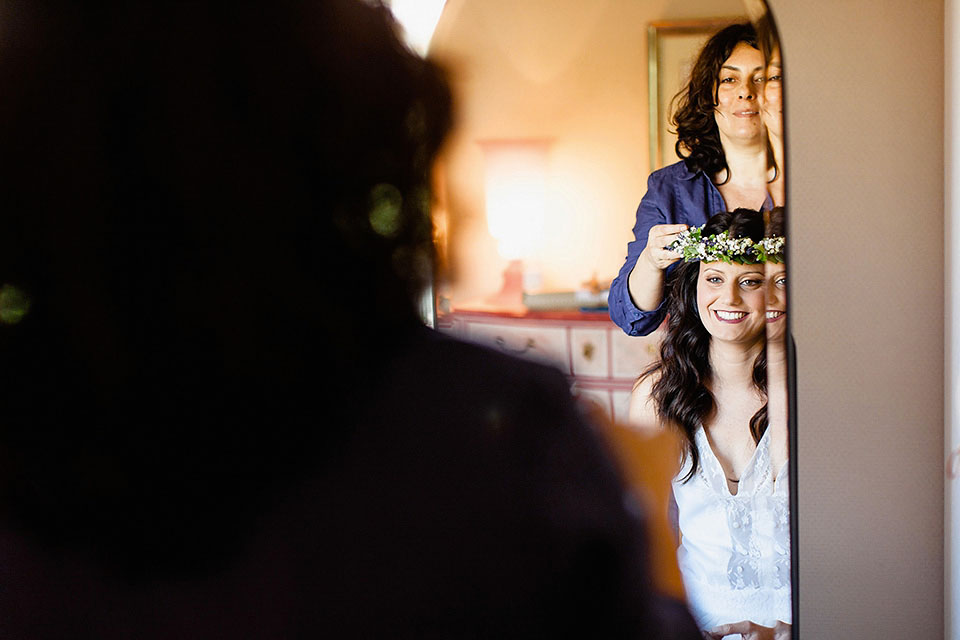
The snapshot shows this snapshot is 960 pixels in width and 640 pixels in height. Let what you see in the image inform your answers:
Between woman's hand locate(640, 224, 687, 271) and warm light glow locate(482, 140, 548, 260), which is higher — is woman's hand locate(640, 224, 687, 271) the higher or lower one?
the lower one

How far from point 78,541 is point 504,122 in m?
1.08

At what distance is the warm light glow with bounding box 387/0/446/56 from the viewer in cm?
119

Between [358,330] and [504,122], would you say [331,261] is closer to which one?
[358,330]

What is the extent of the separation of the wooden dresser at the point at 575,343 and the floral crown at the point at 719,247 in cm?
17

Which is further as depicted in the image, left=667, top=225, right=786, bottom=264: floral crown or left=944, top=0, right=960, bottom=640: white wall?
left=944, top=0, right=960, bottom=640: white wall

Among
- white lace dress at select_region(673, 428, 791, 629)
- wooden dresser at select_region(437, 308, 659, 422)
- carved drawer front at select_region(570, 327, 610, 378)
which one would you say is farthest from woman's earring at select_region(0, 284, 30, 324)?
white lace dress at select_region(673, 428, 791, 629)

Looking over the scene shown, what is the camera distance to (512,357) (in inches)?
48.4

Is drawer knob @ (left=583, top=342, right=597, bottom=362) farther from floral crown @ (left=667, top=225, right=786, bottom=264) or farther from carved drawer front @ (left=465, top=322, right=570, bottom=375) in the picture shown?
floral crown @ (left=667, top=225, right=786, bottom=264)

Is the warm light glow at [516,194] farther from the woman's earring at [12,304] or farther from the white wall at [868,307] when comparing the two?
the woman's earring at [12,304]

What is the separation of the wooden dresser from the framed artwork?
31cm

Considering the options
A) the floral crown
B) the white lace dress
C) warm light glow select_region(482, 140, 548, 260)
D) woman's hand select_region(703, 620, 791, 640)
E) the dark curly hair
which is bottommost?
woman's hand select_region(703, 620, 791, 640)

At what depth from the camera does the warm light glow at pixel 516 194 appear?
1.20 metres

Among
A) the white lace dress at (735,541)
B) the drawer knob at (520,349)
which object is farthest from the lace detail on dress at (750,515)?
the drawer knob at (520,349)

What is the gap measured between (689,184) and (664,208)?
0.20 feet
